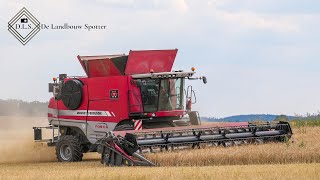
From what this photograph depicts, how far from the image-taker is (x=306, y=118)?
97.0 feet

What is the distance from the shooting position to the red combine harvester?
20062 mm

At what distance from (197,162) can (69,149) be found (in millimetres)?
5491

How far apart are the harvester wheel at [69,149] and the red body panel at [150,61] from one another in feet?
7.76

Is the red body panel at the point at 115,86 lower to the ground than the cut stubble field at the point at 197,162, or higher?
higher

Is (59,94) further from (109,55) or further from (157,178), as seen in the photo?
(157,178)

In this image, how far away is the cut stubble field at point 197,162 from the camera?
13.8 m

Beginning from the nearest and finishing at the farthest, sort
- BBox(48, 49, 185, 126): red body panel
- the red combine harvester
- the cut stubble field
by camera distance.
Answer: the cut stubble field < the red combine harvester < BBox(48, 49, 185, 126): red body panel

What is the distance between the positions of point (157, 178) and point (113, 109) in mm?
7557

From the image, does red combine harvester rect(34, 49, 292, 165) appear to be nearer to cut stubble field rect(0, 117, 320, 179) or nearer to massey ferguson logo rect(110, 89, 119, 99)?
massey ferguson logo rect(110, 89, 119, 99)

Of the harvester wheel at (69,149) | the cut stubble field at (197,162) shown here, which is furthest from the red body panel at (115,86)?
the cut stubble field at (197,162)

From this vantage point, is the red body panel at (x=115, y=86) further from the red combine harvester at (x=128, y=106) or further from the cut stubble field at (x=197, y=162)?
the cut stubble field at (x=197, y=162)

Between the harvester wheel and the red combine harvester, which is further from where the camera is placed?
the harvester wheel

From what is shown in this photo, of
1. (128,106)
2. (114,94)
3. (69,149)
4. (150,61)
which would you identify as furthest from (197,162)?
(69,149)

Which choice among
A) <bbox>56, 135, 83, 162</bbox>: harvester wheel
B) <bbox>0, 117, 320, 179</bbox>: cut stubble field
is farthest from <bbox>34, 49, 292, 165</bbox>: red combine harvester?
<bbox>0, 117, 320, 179</bbox>: cut stubble field
